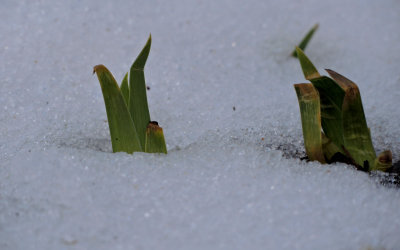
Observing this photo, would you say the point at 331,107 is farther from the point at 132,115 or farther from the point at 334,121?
the point at 132,115

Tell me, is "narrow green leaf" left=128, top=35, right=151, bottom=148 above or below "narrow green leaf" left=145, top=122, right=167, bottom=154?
above

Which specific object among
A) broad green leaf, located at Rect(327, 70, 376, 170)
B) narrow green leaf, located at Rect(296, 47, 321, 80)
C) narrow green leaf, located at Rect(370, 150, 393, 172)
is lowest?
narrow green leaf, located at Rect(370, 150, 393, 172)

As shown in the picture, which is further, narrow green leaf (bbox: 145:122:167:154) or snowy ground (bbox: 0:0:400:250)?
narrow green leaf (bbox: 145:122:167:154)

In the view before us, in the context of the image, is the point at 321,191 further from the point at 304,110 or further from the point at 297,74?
the point at 297,74

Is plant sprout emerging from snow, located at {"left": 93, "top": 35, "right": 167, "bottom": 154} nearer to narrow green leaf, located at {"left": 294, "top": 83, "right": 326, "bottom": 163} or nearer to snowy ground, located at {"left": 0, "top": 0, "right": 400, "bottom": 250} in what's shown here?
snowy ground, located at {"left": 0, "top": 0, "right": 400, "bottom": 250}

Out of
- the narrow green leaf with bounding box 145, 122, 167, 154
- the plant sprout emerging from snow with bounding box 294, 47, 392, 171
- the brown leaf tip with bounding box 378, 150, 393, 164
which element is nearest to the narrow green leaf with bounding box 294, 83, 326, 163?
the plant sprout emerging from snow with bounding box 294, 47, 392, 171

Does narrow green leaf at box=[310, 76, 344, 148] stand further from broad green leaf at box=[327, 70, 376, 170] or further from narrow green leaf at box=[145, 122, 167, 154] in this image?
narrow green leaf at box=[145, 122, 167, 154]
